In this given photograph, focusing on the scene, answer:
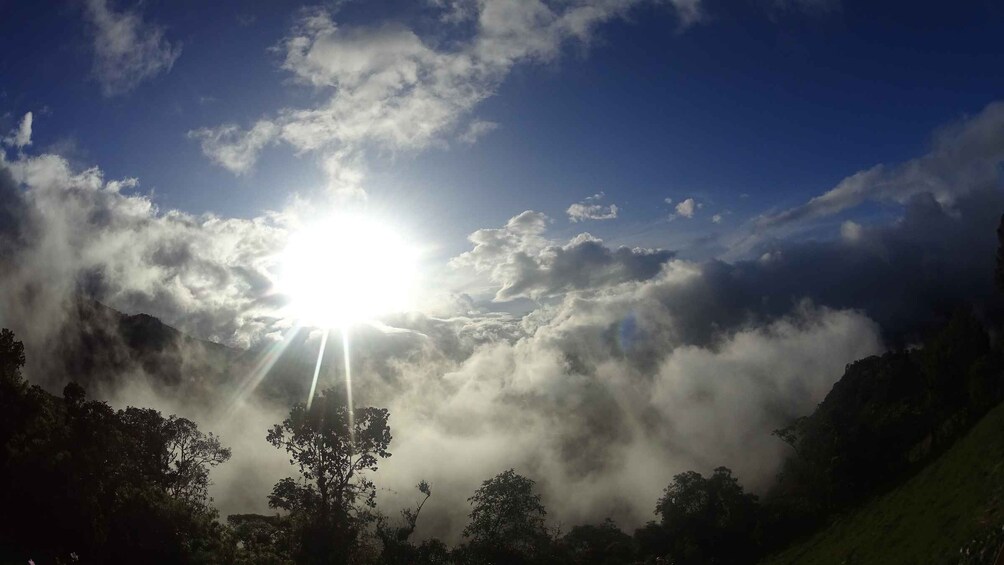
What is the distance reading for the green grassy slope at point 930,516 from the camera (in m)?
55.0

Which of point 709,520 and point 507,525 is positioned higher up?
point 507,525

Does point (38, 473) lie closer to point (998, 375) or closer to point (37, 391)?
point (37, 391)

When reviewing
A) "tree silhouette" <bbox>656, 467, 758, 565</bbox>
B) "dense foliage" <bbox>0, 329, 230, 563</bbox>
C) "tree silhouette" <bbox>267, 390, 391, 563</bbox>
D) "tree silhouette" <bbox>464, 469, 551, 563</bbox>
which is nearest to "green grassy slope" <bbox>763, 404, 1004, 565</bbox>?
"tree silhouette" <bbox>656, 467, 758, 565</bbox>

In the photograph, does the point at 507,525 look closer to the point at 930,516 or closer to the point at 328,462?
the point at 328,462

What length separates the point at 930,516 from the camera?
2827 inches

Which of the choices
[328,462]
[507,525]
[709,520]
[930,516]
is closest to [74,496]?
[328,462]

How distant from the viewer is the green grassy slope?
2164 inches

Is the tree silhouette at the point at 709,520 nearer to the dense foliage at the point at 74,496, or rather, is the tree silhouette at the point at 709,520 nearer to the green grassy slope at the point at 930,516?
the green grassy slope at the point at 930,516

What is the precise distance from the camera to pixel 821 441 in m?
148

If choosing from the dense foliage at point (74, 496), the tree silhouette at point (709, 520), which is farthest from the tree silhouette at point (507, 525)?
the tree silhouette at point (709, 520)

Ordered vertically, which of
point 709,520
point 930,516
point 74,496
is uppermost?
point 74,496

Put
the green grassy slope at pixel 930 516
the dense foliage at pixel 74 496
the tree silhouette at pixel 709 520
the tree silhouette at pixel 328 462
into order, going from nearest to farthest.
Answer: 1. the dense foliage at pixel 74 496
2. the tree silhouette at pixel 328 462
3. the green grassy slope at pixel 930 516
4. the tree silhouette at pixel 709 520

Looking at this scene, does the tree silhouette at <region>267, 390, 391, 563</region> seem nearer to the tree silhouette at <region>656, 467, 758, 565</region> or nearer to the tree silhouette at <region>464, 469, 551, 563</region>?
the tree silhouette at <region>464, 469, 551, 563</region>

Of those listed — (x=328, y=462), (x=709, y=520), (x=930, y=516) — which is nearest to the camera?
(x=328, y=462)
